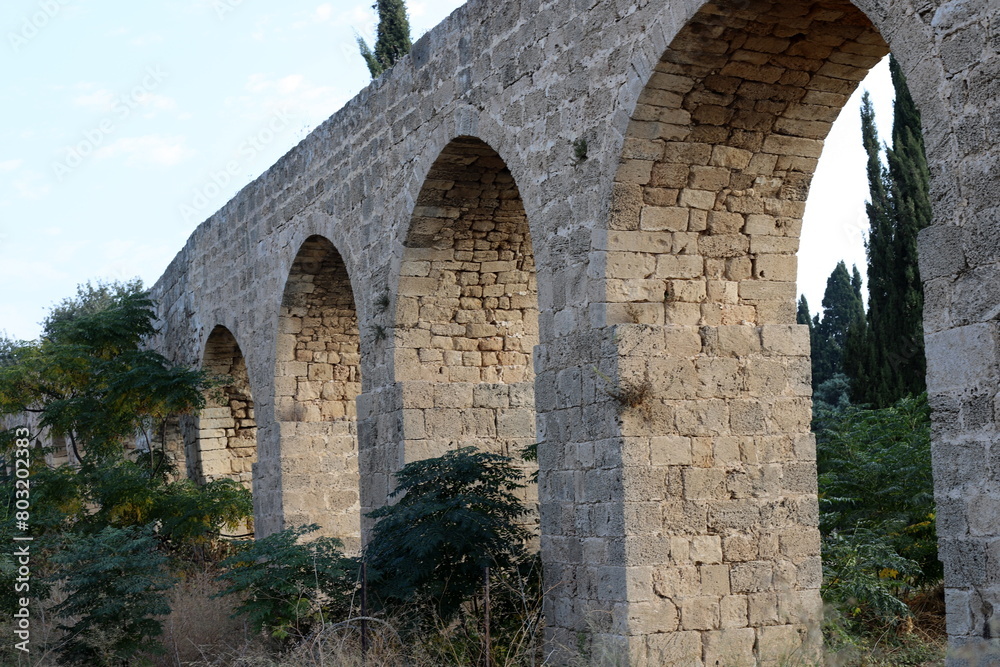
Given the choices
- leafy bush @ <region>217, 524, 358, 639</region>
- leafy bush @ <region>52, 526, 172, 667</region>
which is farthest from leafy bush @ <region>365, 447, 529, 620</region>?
leafy bush @ <region>52, 526, 172, 667</region>

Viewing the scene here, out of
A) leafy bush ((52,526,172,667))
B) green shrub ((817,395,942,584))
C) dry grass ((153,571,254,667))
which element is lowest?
dry grass ((153,571,254,667))

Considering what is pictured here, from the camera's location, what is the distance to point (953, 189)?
4.03 metres

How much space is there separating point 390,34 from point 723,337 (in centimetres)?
1590

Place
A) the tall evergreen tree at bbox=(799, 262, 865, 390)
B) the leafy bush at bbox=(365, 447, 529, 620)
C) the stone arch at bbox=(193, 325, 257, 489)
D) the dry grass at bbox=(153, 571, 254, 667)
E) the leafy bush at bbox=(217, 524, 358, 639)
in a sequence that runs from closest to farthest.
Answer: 1. the leafy bush at bbox=(365, 447, 529, 620)
2. the leafy bush at bbox=(217, 524, 358, 639)
3. the dry grass at bbox=(153, 571, 254, 667)
4. the stone arch at bbox=(193, 325, 257, 489)
5. the tall evergreen tree at bbox=(799, 262, 865, 390)

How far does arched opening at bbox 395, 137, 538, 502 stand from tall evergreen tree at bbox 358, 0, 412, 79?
12.6m

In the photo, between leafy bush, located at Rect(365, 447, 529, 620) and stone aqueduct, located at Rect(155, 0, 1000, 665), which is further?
leafy bush, located at Rect(365, 447, 529, 620)

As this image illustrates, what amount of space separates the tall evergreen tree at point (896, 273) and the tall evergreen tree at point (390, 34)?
394 inches

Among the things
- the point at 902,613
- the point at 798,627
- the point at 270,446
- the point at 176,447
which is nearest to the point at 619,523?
the point at 798,627

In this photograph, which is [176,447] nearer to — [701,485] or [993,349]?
[701,485]

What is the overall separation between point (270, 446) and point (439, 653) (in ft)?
18.3

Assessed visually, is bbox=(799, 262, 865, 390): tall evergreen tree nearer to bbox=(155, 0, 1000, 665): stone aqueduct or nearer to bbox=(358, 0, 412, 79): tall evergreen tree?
bbox=(358, 0, 412, 79): tall evergreen tree

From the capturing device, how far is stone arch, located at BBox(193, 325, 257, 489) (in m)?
14.5

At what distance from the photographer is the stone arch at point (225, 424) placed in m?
14.5

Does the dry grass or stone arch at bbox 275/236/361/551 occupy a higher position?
stone arch at bbox 275/236/361/551
